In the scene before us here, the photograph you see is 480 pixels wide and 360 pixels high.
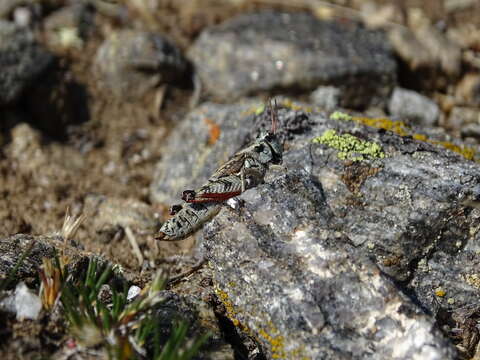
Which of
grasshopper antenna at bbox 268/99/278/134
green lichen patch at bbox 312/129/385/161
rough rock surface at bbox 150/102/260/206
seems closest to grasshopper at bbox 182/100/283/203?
grasshopper antenna at bbox 268/99/278/134

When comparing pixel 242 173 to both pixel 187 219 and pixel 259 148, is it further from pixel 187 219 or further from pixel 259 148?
pixel 187 219

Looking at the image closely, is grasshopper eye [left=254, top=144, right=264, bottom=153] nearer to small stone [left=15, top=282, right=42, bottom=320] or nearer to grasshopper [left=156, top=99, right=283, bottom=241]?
grasshopper [left=156, top=99, right=283, bottom=241]

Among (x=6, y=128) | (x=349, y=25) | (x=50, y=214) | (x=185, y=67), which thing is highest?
(x=349, y=25)

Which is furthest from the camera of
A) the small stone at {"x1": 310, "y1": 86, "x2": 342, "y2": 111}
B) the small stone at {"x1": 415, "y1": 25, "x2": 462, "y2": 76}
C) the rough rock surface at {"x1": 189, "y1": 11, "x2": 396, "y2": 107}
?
the small stone at {"x1": 415, "y1": 25, "x2": 462, "y2": 76}

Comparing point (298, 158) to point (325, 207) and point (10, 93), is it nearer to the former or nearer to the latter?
point (325, 207)

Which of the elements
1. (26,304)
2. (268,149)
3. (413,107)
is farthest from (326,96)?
(26,304)

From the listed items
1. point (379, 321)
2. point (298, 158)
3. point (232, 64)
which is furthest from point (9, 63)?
point (379, 321)
